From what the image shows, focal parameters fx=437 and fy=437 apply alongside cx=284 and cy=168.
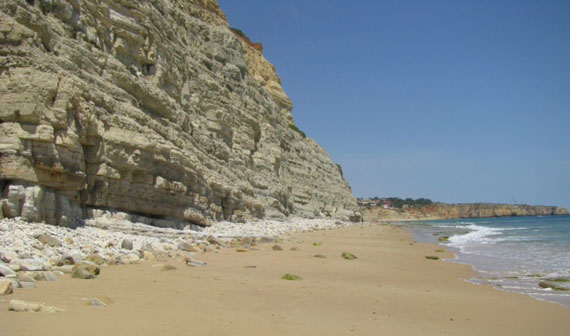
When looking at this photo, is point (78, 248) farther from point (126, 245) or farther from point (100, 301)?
point (100, 301)

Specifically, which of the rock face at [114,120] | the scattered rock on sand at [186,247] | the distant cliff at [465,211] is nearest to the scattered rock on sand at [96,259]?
the rock face at [114,120]

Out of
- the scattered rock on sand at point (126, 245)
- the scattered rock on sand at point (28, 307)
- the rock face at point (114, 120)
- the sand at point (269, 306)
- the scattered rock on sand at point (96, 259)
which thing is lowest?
the sand at point (269, 306)

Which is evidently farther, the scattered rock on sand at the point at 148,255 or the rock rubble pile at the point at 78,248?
the scattered rock on sand at the point at 148,255

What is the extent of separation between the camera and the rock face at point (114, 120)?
9938 mm

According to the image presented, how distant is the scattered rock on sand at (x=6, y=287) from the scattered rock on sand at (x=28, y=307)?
0.65 metres

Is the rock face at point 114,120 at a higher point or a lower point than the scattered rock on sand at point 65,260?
higher

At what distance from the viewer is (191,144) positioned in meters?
19.6

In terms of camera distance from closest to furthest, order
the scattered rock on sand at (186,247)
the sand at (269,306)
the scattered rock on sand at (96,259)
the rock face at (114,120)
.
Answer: the sand at (269,306), the scattered rock on sand at (96,259), the rock face at (114,120), the scattered rock on sand at (186,247)

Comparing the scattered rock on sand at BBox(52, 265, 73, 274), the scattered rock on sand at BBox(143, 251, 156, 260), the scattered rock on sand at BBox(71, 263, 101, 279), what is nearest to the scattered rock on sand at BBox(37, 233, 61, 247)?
the scattered rock on sand at BBox(52, 265, 73, 274)

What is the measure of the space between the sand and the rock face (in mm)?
3630

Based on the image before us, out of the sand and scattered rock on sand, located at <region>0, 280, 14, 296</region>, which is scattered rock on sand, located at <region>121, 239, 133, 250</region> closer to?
the sand

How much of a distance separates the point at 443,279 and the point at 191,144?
1302 cm

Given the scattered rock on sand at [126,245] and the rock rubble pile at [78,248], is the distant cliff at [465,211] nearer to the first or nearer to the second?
the rock rubble pile at [78,248]

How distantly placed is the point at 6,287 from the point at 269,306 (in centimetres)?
328
